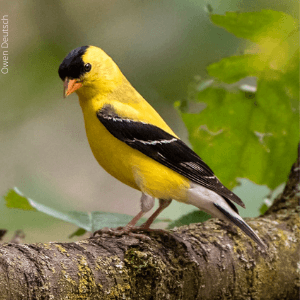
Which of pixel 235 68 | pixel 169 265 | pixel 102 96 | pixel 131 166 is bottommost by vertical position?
pixel 169 265

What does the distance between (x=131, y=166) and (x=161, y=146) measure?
2.8 inches

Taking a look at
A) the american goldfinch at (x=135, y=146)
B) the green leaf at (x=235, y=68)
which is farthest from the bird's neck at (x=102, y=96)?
the green leaf at (x=235, y=68)

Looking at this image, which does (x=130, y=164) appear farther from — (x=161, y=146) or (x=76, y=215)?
(x=76, y=215)

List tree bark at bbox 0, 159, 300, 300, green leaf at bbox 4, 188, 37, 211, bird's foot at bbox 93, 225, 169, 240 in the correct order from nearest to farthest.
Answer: tree bark at bbox 0, 159, 300, 300, bird's foot at bbox 93, 225, 169, 240, green leaf at bbox 4, 188, 37, 211

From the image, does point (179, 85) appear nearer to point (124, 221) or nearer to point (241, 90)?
point (241, 90)

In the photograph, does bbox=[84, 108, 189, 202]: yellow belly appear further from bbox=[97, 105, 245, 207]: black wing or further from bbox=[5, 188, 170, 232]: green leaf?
bbox=[5, 188, 170, 232]: green leaf

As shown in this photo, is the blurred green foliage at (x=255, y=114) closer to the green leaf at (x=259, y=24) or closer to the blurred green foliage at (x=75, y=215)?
the green leaf at (x=259, y=24)

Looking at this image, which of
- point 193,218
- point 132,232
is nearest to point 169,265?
point 132,232

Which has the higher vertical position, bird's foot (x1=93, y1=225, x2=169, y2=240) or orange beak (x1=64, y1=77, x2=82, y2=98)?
orange beak (x1=64, y1=77, x2=82, y2=98)

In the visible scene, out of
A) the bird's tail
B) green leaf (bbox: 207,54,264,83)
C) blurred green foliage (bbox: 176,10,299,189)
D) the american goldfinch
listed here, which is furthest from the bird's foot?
green leaf (bbox: 207,54,264,83)

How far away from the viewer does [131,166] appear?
2.52 ft

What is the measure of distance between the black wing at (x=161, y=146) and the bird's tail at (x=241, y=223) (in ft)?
0.09

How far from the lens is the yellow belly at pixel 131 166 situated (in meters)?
0.77

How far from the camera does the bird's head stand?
0.76 metres
